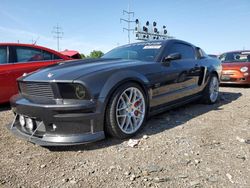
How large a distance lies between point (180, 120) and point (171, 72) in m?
0.77

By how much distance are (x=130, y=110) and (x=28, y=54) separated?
3131 mm

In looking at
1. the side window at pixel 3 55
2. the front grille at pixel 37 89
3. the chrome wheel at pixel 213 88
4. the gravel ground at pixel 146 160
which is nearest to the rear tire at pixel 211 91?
the chrome wheel at pixel 213 88

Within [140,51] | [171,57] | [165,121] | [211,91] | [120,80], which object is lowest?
[165,121]

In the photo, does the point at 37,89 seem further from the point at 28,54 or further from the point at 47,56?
the point at 47,56

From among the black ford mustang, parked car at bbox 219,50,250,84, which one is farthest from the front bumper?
parked car at bbox 219,50,250,84

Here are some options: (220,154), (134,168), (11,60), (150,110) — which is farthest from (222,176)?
(11,60)

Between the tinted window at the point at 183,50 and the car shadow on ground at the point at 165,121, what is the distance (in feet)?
3.30

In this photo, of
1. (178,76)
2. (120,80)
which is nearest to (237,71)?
(178,76)

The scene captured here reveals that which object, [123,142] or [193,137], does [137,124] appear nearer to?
[123,142]

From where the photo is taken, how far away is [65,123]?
263cm

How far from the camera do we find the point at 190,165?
2416 millimetres

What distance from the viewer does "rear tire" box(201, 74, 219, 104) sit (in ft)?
16.8

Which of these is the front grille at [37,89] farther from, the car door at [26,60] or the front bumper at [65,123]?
the car door at [26,60]

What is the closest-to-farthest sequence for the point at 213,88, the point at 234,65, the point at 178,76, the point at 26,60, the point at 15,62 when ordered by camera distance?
the point at 178,76, the point at 15,62, the point at 26,60, the point at 213,88, the point at 234,65
